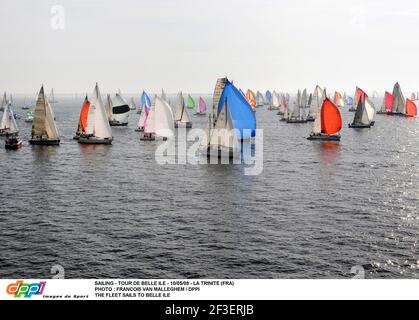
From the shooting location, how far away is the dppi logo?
50.3 ft

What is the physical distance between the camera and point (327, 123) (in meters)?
116

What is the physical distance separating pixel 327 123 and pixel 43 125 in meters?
67.7

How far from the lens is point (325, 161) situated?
291 ft

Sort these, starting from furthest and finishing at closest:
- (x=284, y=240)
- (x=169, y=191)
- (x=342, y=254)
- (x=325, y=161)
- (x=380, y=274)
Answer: (x=325, y=161), (x=169, y=191), (x=284, y=240), (x=342, y=254), (x=380, y=274)

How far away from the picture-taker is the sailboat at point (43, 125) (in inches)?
4039

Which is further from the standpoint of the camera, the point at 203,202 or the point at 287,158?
the point at 287,158

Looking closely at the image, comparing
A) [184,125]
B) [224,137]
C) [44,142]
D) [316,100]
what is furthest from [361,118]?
[44,142]

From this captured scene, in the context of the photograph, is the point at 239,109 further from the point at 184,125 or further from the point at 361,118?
the point at 361,118

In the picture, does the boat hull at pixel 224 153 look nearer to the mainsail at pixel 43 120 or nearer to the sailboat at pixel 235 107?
the sailboat at pixel 235 107

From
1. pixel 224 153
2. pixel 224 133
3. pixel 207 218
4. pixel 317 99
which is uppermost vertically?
pixel 317 99

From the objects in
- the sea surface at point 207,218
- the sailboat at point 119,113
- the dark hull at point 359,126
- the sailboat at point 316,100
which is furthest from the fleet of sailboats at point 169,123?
the sailboat at point 316,100

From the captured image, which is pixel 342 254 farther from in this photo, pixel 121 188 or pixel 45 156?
pixel 45 156

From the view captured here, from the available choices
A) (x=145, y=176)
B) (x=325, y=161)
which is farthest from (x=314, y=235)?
(x=325, y=161)

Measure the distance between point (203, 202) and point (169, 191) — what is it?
308 inches
